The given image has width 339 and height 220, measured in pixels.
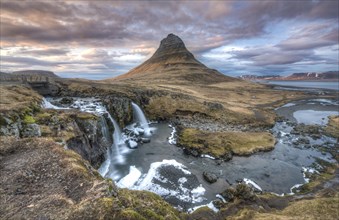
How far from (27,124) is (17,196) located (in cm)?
1736

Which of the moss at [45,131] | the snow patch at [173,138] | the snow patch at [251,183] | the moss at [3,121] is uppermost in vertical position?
the moss at [3,121]

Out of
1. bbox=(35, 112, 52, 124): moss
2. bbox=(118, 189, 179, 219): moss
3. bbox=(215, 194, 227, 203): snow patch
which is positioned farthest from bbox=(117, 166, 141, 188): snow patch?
bbox=(35, 112, 52, 124): moss

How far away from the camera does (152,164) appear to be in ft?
132

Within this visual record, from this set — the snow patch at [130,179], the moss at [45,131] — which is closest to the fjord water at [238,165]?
the snow patch at [130,179]

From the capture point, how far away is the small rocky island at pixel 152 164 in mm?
15016

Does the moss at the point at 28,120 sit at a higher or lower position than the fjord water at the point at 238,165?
higher

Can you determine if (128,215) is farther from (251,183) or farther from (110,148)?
(110,148)

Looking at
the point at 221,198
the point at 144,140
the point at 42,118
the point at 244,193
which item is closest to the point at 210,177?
the point at 221,198

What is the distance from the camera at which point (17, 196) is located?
Answer: 574 inches

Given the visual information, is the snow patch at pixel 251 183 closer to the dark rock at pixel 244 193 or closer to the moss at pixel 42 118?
the dark rock at pixel 244 193

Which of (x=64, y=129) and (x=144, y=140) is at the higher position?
(x=64, y=129)

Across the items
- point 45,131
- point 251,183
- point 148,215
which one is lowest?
point 251,183

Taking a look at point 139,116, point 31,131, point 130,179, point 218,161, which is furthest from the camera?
point 139,116

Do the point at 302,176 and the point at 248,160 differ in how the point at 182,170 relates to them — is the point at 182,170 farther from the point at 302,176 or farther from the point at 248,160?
the point at 302,176
